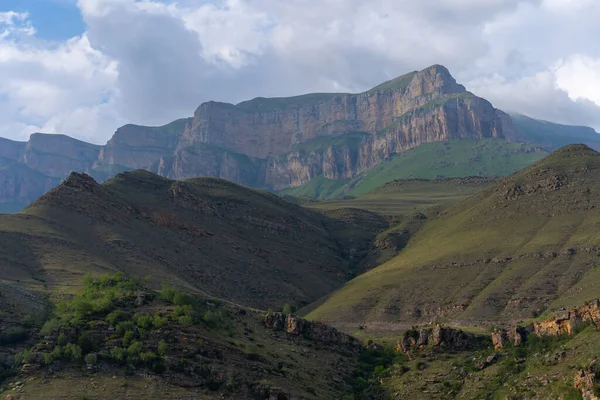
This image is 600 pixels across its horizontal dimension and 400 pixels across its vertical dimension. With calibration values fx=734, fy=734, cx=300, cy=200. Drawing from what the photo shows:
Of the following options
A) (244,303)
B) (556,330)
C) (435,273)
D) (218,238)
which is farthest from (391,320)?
(218,238)

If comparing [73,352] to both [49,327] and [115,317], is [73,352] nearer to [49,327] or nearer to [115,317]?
[49,327]

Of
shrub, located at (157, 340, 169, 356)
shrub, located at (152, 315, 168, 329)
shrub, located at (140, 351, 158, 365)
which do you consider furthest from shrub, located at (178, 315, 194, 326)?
shrub, located at (140, 351, 158, 365)

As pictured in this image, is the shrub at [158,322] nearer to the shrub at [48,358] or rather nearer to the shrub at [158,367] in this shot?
the shrub at [158,367]

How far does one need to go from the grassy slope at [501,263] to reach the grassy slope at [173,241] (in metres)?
14.9

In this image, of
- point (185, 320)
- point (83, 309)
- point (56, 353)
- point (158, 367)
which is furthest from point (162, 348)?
point (83, 309)

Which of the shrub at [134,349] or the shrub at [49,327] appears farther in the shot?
the shrub at [49,327]

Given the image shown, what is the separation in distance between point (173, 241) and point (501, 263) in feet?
194

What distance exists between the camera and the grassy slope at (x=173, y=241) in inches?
4281

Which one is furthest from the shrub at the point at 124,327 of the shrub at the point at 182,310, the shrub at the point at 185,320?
the shrub at the point at 182,310

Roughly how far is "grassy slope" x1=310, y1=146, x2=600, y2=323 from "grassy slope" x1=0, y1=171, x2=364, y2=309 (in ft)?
48.9

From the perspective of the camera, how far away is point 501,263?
385 ft

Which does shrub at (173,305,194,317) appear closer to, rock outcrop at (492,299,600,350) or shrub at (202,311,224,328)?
shrub at (202,311,224,328)

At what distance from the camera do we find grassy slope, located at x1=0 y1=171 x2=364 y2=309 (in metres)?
109

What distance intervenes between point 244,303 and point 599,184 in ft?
231
